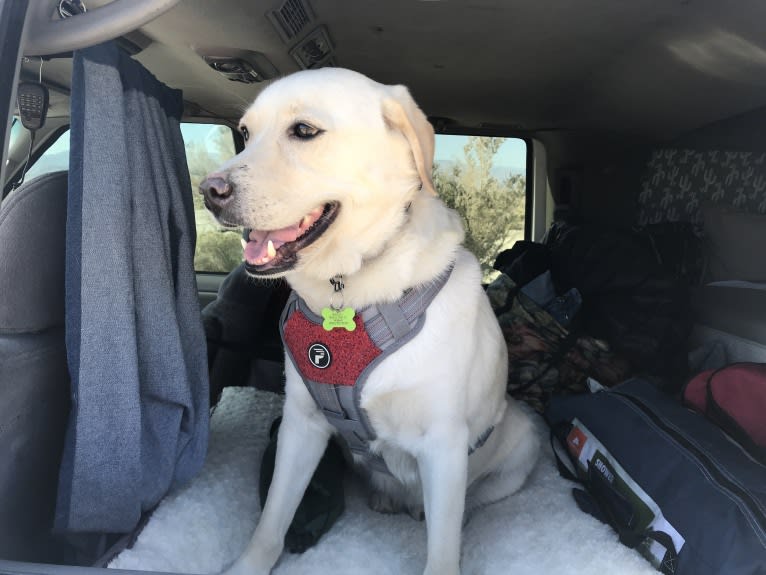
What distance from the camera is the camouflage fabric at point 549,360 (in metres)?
2.67

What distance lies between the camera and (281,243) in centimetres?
130

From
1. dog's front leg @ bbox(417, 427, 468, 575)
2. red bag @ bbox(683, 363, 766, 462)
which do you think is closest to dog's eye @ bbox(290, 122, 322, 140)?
dog's front leg @ bbox(417, 427, 468, 575)

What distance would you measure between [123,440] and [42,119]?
118 centimetres

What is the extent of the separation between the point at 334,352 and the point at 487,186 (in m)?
2.70

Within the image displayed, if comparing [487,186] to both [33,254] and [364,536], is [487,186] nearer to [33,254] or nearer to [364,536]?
[364,536]

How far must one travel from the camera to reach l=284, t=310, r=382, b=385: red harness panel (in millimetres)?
1426

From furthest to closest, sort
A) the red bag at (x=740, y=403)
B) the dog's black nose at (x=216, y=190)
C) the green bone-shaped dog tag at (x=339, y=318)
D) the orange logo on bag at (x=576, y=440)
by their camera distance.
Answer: the orange logo on bag at (x=576, y=440)
the red bag at (x=740, y=403)
the green bone-shaped dog tag at (x=339, y=318)
the dog's black nose at (x=216, y=190)

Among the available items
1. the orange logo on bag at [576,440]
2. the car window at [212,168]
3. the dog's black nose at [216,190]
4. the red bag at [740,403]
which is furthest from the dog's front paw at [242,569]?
the car window at [212,168]

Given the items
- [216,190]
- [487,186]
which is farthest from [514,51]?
[487,186]

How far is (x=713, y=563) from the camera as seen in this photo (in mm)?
1341

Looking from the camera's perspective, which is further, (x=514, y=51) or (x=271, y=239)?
(x=514, y=51)

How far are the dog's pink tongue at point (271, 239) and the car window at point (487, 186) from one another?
2375mm

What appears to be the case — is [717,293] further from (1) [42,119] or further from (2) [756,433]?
(1) [42,119]

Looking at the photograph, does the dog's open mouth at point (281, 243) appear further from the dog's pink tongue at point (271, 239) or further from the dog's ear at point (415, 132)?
the dog's ear at point (415, 132)
